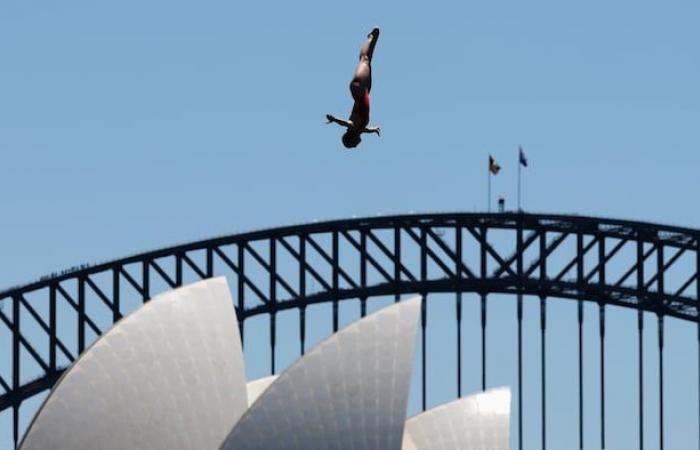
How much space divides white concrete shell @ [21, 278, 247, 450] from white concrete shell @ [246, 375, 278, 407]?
125 inches

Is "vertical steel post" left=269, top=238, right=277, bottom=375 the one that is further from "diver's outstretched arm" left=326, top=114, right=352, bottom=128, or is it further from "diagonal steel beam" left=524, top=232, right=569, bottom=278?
"diver's outstretched arm" left=326, top=114, right=352, bottom=128

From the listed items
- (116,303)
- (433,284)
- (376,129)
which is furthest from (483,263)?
(376,129)

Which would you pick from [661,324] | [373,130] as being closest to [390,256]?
[661,324]

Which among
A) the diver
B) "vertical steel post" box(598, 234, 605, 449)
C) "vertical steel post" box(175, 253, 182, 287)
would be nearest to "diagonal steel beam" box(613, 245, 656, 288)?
"vertical steel post" box(598, 234, 605, 449)

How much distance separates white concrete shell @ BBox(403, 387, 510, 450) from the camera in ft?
320

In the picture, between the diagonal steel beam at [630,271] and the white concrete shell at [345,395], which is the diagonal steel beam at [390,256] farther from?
the white concrete shell at [345,395]

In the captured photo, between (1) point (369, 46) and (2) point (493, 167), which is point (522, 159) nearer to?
(2) point (493, 167)

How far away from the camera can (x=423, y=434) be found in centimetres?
9756

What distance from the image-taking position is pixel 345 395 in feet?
297

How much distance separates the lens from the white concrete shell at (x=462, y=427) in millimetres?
97438

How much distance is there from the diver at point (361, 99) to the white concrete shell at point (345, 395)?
31.0 meters

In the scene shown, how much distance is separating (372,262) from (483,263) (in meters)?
4.76

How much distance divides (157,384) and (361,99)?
33.9 m

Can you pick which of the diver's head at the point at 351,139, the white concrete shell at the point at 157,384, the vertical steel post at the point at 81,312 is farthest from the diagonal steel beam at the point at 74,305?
the diver's head at the point at 351,139
